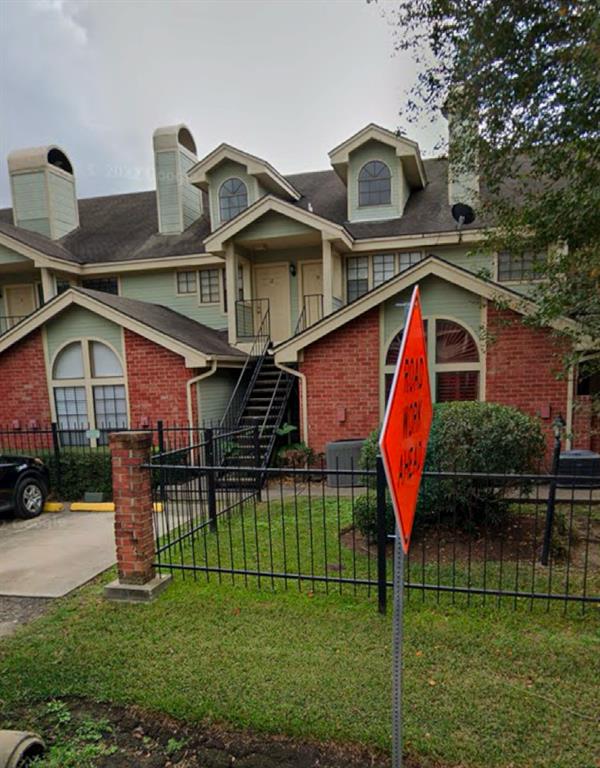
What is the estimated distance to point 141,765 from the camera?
2.56m

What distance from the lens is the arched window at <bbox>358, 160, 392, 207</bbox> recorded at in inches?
513

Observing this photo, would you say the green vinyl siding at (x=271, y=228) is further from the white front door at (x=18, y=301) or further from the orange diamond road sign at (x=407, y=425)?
the orange diamond road sign at (x=407, y=425)

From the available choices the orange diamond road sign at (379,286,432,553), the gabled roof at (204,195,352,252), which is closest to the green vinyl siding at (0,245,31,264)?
the gabled roof at (204,195,352,252)

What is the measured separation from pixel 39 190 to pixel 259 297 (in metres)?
8.84

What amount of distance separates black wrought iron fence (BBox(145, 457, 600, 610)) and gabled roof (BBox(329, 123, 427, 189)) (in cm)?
1009

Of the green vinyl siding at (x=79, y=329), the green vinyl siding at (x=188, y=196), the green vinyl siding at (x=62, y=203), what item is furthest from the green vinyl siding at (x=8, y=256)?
the green vinyl siding at (x=188, y=196)

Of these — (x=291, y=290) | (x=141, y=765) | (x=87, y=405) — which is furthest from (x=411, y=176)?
(x=141, y=765)

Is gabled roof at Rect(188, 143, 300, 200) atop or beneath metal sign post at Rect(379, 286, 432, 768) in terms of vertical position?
atop

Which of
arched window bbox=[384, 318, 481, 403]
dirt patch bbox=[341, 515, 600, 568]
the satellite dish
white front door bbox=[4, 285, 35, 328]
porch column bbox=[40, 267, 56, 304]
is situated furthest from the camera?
white front door bbox=[4, 285, 35, 328]

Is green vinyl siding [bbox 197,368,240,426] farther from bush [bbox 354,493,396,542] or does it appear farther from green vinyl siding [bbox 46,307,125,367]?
bush [bbox 354,493,396,542]

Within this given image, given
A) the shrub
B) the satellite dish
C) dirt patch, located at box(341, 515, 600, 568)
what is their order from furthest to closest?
the satellite dish → the shrub → dirt patch, located at box(341, 515, 600, 568)

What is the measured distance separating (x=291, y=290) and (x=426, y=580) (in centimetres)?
1024

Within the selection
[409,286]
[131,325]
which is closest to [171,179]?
[131,325]

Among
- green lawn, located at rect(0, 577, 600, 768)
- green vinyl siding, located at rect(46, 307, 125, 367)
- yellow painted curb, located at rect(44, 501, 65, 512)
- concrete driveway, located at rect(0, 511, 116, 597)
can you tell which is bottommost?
yellow painted curb, located at rect(44, 501, 65, 512)
